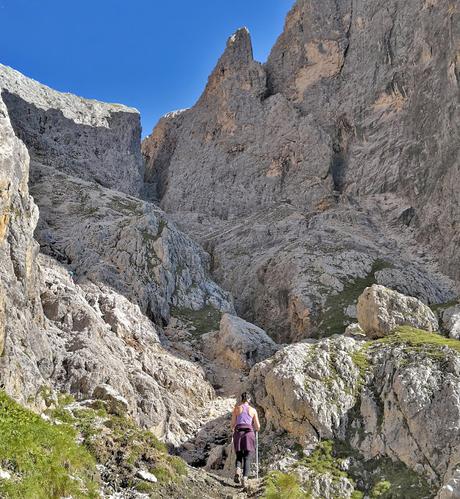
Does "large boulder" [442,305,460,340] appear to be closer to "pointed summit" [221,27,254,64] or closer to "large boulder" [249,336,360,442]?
"large boulder" [249,336,360,442]

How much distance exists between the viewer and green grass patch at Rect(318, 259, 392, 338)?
41.9 metres

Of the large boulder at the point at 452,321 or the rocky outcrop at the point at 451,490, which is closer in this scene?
the rocky outcrop at the point at 451,490

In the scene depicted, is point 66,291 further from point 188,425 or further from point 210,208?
point 210,208

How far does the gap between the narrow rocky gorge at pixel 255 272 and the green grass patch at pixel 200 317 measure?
20 centimetres

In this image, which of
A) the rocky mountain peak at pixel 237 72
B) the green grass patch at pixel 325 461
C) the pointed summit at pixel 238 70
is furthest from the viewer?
the pointed summit at pixel 238 70

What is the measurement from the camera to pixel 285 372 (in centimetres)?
2388

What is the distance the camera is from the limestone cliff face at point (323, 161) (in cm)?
5038

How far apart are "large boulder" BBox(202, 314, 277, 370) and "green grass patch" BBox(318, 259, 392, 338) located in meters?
5.17

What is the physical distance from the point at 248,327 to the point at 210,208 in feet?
114

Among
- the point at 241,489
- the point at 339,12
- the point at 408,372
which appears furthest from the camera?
the point at 339,12

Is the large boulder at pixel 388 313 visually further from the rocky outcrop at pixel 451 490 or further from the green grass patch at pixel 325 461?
the rocky outcrop at pixel 451 490

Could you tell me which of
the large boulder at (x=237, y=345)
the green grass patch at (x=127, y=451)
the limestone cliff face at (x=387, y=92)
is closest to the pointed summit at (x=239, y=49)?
the limestone cliff face at (x=387, y=92)

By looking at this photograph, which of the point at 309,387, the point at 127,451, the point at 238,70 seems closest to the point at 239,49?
the point at 238,70

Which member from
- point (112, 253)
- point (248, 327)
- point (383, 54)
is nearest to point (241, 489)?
point (248, 327)
